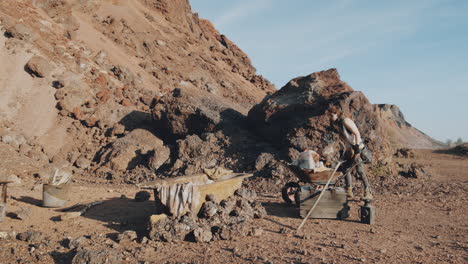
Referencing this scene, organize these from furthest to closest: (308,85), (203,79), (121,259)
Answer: (203,79), (308,85), (121,259)

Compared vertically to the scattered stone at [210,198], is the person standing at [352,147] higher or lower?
higher

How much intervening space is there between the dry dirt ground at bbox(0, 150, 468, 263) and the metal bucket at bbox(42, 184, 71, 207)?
14cm

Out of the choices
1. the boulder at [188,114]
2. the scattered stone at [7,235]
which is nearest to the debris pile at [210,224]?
the scattered stone at [7,235]

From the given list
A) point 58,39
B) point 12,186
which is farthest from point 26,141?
point 58,39

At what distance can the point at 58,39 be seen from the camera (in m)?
16.5

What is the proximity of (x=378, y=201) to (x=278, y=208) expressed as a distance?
89.2 inches

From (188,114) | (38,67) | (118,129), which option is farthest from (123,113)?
(38,67)

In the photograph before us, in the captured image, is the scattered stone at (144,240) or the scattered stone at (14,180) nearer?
the scattered stone at (144,240)

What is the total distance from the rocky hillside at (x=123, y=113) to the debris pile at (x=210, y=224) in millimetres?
3377

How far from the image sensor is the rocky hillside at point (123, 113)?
9484 millimetres

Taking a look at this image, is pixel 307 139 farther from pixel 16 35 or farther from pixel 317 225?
pixel 16 35

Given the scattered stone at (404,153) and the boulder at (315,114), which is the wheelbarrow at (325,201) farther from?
the scattered stone at (404,153)

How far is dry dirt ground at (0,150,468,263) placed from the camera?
4043mm

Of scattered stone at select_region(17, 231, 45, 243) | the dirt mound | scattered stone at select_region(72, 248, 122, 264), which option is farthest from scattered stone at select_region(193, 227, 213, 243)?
the dirt mound
